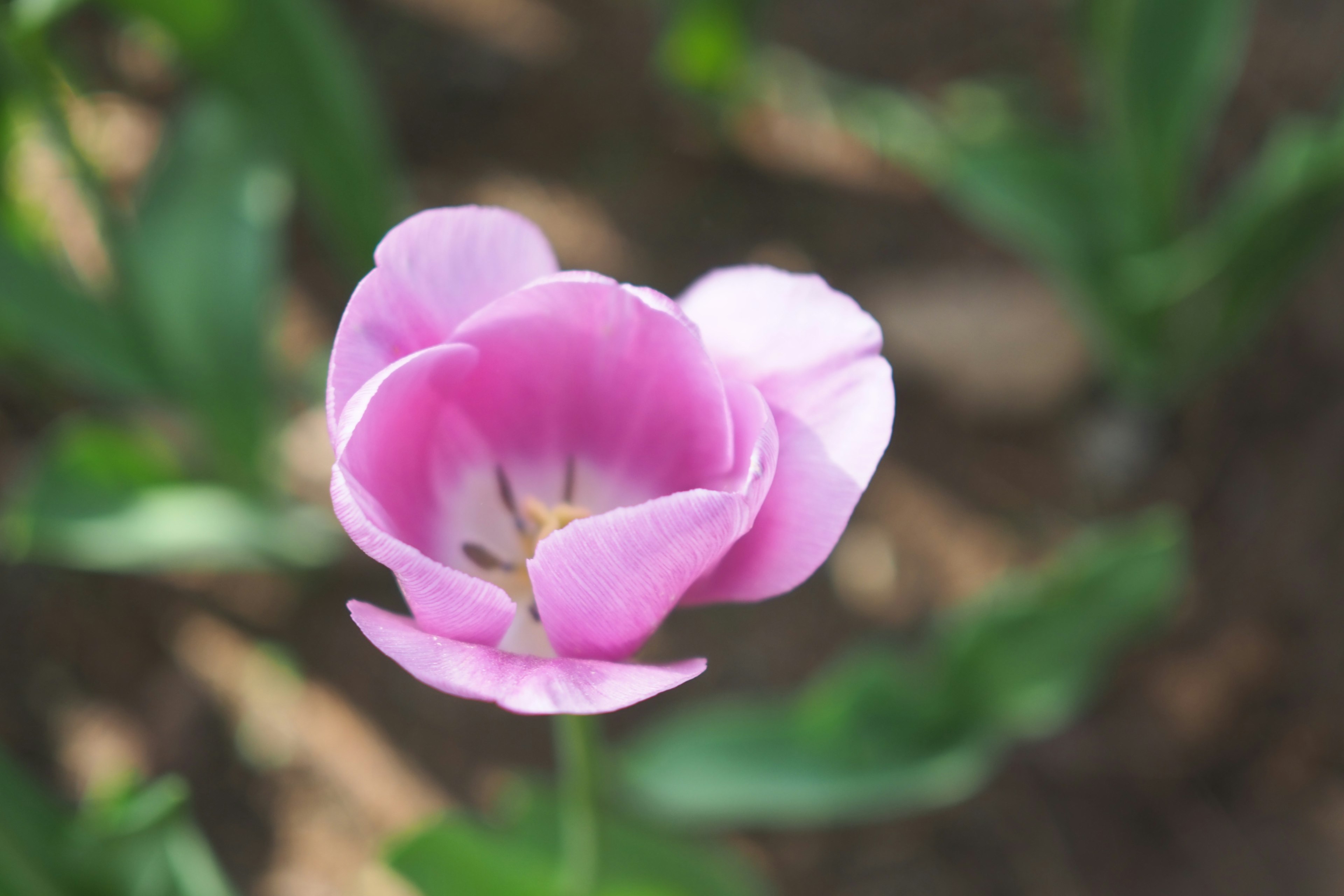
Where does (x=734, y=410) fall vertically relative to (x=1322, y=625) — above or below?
below

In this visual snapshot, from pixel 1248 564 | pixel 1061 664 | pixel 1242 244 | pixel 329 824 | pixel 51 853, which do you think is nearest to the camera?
pixel 51 853

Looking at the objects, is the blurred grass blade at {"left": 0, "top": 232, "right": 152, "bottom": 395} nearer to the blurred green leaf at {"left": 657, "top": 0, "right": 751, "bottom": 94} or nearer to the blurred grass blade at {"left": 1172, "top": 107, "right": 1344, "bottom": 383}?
the blurred green leaf at {"left": 657, "top": 0, "right": 751, "bottom": 94}

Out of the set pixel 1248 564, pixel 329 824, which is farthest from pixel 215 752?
pixel 1248 564

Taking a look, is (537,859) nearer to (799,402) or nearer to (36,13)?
(799,402)

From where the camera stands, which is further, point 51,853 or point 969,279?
point 969,279

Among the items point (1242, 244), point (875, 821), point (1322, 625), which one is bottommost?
point (875, 821)

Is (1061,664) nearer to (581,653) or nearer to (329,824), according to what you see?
(581,653)

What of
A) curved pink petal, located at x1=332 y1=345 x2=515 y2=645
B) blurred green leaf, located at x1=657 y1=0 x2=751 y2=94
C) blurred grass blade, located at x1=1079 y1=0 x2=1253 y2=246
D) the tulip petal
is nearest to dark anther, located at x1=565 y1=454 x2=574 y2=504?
curved pink petal, located at x1=332 y1=345 x2=515 y2=645

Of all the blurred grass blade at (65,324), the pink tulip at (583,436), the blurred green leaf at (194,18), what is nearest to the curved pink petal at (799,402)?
the pink tulip at (583,436)
